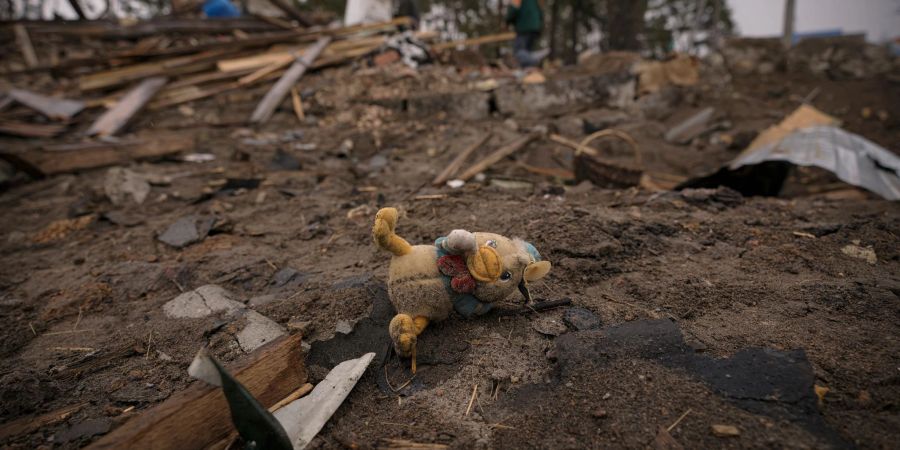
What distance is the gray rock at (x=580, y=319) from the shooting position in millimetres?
2006

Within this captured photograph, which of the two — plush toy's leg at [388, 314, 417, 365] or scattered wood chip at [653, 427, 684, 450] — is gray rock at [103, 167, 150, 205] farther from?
scattered wood chip at [653, 427, 684, 450]

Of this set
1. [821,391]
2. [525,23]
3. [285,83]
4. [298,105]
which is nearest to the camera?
[821,391]

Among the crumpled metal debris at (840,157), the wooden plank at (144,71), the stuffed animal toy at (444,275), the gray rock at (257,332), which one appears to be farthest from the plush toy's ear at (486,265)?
the wooden plank at (144,71)

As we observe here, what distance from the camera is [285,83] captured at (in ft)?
22.9

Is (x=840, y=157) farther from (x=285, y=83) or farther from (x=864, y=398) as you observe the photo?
(x=285, y=83)

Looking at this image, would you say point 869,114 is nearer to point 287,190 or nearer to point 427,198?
point 427,198

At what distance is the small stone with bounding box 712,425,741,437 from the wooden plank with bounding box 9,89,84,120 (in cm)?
856

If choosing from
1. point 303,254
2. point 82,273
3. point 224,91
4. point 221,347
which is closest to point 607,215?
point 303,254

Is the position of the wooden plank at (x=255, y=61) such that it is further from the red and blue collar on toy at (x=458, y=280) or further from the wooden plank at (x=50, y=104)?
the red and blue collar on toy at (x=458, y=280)

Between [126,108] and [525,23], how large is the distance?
7387 millimetres

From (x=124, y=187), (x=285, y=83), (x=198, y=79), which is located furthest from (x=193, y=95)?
(x=124, y=187)

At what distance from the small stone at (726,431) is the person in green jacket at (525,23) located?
8.44m

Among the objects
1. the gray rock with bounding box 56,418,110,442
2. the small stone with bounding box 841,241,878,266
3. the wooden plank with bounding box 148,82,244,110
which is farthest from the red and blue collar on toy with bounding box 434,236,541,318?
the wooden plank with bounding box 148,82,244,110

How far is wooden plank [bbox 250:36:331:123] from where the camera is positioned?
6.50 m
